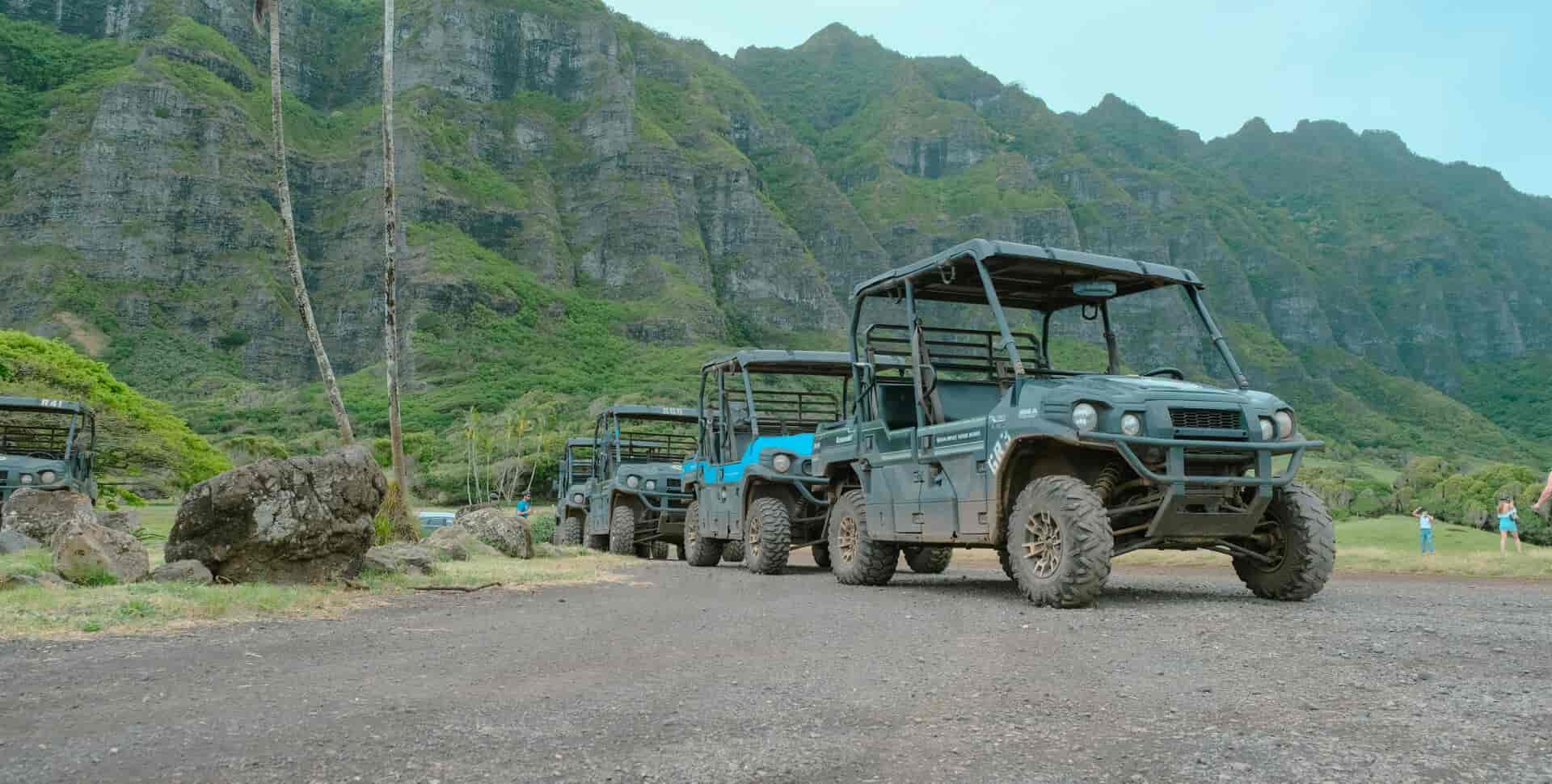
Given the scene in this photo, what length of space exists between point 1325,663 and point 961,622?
2.53 metres

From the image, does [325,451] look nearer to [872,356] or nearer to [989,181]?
[872,356]

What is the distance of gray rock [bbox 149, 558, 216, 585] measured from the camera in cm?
909

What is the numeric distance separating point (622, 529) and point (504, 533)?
11.9 ft

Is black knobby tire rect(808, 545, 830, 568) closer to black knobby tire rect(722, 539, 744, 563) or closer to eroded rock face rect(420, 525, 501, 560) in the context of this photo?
black knobby tire rect(722, 539, 744, 563)

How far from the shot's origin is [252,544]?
30.8ft

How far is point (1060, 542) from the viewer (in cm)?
778

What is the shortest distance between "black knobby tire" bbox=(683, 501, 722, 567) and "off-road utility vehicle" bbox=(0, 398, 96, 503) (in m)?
9.65

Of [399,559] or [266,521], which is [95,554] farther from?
[399,559]

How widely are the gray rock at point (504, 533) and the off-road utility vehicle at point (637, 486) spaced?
2944mm

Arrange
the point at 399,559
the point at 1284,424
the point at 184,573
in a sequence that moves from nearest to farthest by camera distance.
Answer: the point at 1284,424 < the point at 184,573 < the point at 399,559

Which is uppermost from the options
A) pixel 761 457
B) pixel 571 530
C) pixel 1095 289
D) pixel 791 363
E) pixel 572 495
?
pixel 1095 289

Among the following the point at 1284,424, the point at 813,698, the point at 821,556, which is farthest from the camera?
the point at 821,556

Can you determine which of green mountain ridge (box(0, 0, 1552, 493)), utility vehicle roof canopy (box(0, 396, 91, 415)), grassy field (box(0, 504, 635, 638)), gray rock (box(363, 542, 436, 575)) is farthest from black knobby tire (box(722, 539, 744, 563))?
green mountain ridge (box(0, 0, 1552, 493))

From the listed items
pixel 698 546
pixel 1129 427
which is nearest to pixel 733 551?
pixel 698 546
